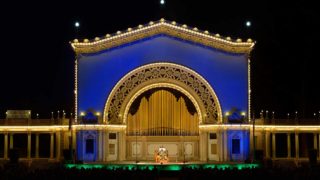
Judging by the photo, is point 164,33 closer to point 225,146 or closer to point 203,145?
point 203,145

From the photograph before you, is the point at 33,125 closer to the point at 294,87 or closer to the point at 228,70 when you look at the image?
the point at 228,70

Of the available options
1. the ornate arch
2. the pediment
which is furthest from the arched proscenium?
the pediment

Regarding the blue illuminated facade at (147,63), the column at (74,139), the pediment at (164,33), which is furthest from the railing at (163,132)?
the pediment at (164,33)

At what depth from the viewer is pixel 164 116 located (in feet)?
171

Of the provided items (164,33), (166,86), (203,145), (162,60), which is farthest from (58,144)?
(164,33)

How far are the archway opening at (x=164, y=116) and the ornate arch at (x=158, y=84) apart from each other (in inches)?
59.8

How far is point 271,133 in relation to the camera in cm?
5241

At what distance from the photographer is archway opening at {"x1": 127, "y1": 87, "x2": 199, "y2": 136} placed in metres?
52.3

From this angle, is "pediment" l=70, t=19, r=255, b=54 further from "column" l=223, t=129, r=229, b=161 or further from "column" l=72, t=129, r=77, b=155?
"column" l=223, t=129, r=229, b=161

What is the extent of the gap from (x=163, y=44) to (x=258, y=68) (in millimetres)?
18684

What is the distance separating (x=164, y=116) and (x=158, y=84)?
2.71 m

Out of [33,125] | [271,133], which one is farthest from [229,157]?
→ [33,125]

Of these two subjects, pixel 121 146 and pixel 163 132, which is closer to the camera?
pixel 121 146

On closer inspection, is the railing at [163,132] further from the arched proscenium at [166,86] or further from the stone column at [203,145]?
the arched proscenium at [166,86]
